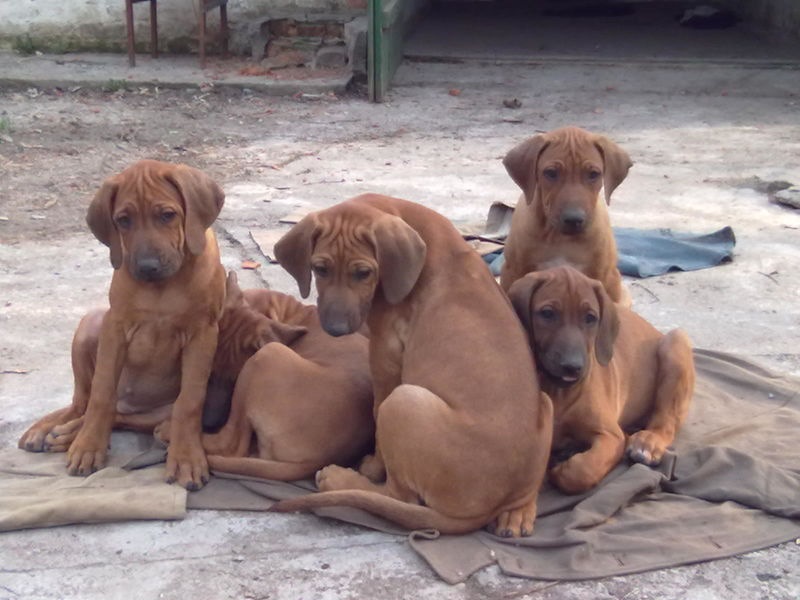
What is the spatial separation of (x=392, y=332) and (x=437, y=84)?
37.0 feet

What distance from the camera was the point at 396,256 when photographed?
16.3 ft

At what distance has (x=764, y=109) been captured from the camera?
1459 cm

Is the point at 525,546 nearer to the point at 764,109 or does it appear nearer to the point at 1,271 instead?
the point at 1,271

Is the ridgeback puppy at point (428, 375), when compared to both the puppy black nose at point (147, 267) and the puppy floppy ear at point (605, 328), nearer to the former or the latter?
the puppy floppy ear at point (605, 328)

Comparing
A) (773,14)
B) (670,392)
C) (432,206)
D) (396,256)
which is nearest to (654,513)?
(670,392)

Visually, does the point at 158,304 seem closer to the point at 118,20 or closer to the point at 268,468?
the point at 268,468

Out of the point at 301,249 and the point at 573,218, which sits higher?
the point at 301,249

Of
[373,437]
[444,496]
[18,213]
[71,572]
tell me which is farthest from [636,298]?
[18,213]

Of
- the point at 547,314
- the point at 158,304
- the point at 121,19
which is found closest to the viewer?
the point at 547,314

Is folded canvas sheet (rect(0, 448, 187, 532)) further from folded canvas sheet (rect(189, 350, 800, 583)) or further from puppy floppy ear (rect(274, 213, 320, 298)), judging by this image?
puppy floppy ear (rect(274, 213, 320, 298))

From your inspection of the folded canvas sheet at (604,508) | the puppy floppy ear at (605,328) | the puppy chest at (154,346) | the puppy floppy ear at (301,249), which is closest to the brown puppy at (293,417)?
the folded canvas sheet at (604,508)

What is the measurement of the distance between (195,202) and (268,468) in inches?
53.1

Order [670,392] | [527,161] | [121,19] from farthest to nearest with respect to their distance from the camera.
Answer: [121,19], [527,161], [670,392]

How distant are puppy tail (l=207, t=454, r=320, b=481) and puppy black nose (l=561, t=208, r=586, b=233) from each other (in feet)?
7.56
